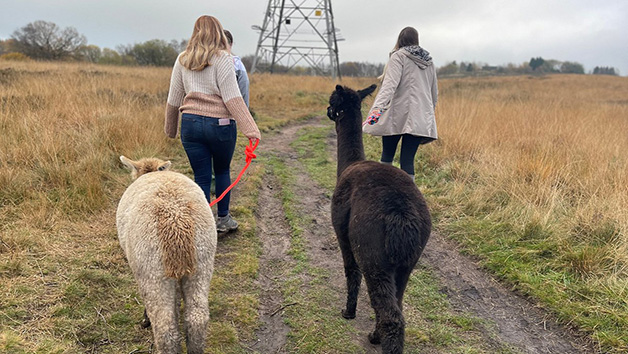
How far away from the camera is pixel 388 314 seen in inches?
90.3

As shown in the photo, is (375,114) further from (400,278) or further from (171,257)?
(171,257)

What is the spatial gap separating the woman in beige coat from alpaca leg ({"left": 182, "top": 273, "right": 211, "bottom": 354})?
2.69m

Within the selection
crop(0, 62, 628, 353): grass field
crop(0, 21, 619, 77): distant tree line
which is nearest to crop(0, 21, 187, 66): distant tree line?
crop(0, 21, 619, 77): distant tree line

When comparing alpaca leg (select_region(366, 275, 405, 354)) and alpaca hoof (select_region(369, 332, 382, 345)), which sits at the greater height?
alpaca leg (select_region(366, 275, 405, 354))

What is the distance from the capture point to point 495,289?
11.9 feet

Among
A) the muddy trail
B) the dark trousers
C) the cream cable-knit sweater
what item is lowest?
the muddy trail

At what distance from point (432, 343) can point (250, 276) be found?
1.78 metres

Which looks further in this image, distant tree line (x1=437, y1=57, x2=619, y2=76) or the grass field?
distant tree line (x1=437, y1=57, x2=619, y2=76)

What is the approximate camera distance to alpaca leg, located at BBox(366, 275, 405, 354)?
228cm

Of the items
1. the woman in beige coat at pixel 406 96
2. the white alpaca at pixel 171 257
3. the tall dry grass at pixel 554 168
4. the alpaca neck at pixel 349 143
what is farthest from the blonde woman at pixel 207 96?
the tall dry grass at pixel 554 168

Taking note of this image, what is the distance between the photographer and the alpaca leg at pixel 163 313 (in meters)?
2.05

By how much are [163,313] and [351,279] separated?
5.07 ft

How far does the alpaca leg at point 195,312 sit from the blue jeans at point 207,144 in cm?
171

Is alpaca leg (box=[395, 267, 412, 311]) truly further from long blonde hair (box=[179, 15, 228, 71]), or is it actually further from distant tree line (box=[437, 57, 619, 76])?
distant tree line (box=[437, 57, 619, 76])
